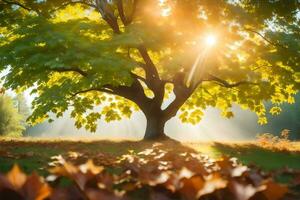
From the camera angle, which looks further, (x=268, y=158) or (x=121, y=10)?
(x=121, y=10)

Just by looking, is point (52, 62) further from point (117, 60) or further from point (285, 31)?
point (285, 31)

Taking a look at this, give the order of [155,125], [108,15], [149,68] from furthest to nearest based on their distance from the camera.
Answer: [155,125] → [149,68] → [108,15]

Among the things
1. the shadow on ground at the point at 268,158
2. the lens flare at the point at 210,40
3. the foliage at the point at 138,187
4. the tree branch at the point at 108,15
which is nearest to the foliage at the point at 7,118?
the tree branch at the point at 108,15

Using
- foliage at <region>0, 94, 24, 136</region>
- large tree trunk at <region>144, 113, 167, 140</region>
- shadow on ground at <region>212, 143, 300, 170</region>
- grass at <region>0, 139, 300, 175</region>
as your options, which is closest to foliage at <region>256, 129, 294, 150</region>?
grass at <region>0, 139, 300, 175</region>

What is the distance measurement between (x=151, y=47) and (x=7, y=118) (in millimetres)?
36231

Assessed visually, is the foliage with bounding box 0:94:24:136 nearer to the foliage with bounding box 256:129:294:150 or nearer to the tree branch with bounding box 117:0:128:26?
the tree branch with bounding box 117:0:128:26

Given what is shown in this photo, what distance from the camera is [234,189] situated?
1646mm

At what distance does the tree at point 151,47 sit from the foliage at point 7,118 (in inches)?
1142

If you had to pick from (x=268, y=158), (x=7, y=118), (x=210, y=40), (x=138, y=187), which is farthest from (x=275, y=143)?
(x=7, y=118)

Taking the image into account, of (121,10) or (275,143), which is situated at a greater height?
(121,10)

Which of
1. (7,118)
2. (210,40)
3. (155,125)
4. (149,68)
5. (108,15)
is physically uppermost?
(108,15)

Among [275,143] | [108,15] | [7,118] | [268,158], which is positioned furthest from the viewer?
[7,118]

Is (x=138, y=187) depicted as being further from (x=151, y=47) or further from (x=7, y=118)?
(x=7, y=118)

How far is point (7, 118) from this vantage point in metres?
47.0
